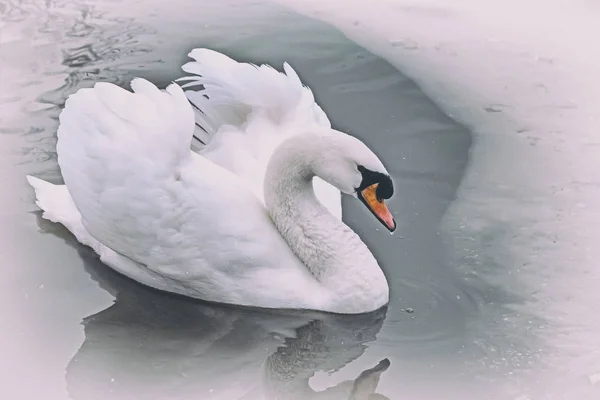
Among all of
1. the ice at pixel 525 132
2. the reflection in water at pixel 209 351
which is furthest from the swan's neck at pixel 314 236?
the ice at pixel 525 132

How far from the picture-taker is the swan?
3910 millimetres

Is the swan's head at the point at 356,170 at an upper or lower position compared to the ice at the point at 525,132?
upper

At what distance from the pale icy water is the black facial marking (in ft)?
1.67

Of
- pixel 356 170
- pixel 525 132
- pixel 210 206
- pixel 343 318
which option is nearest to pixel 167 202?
pixel 210 206

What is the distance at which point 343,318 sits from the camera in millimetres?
4129

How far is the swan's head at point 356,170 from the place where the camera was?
3947mm

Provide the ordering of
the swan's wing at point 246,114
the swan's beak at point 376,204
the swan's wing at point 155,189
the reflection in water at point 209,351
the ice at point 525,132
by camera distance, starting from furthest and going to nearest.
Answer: the swan's wing at point 246,114 < the ice at point 525,132 < the swan's beak at point 376,204 < the swan's wing at point 155,189 < the reflection in water at point 209,351

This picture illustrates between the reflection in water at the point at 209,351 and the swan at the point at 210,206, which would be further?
the swan at the point at 210,206

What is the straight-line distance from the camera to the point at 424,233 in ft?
15.2

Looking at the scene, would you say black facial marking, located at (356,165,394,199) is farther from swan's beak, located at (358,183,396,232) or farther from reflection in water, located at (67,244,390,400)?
reflection in water, located at (67,244,390,400)

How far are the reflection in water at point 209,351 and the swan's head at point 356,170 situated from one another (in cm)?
50

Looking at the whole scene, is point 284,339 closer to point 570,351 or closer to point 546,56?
point 570,351

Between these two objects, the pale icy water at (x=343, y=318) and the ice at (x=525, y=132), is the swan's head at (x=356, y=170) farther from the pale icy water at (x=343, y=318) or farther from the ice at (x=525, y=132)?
the ice at (x=525, y=132)

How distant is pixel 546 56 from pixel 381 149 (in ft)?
5.65
